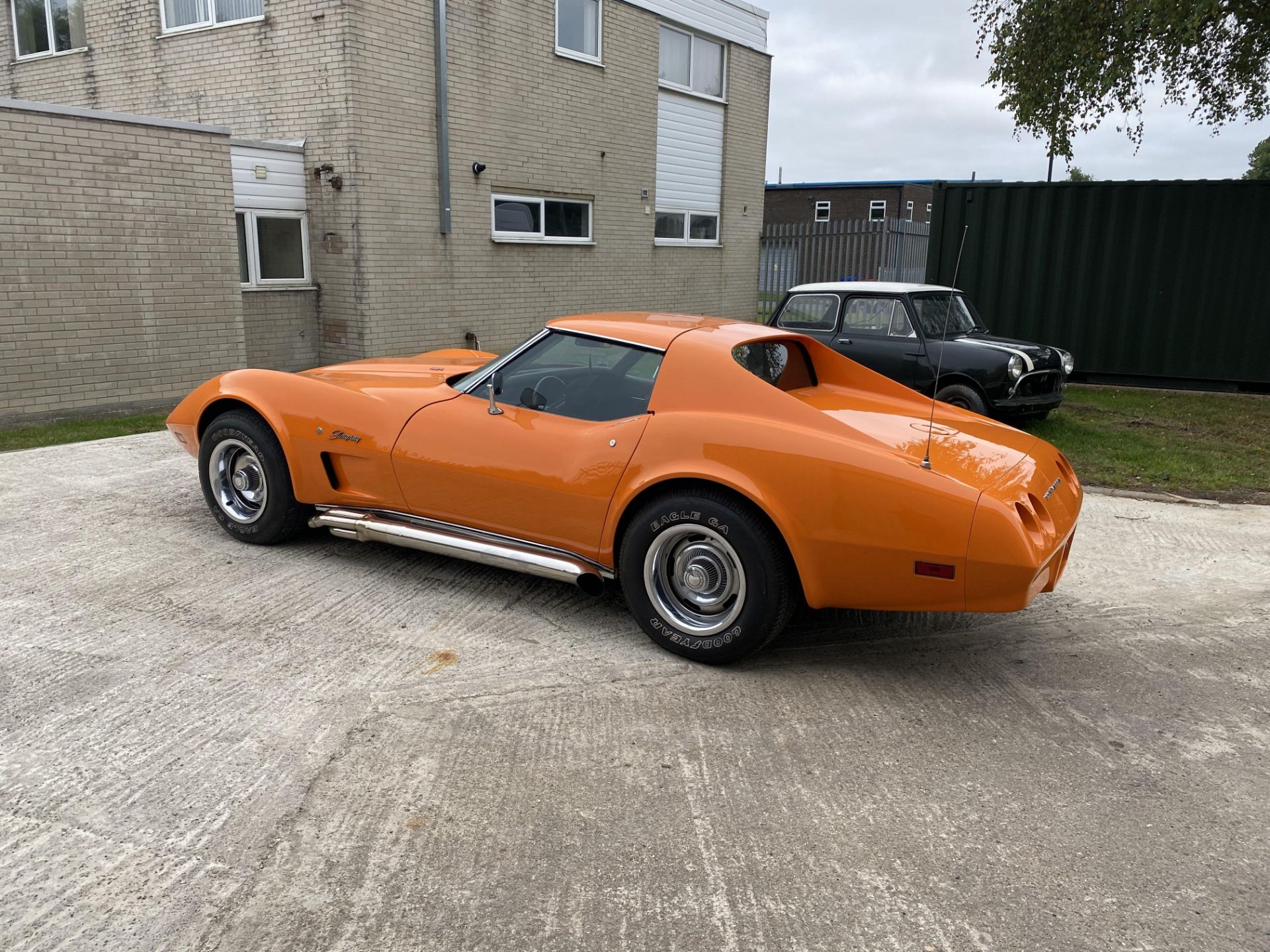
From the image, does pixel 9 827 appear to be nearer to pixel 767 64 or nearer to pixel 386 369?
pixel 386 369

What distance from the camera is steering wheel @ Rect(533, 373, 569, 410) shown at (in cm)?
448

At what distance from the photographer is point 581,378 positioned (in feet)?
14.9

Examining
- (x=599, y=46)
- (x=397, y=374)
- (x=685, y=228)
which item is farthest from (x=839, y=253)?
(x=397, y=374)

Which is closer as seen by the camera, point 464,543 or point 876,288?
point 464,543

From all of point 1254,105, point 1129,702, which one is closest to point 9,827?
point 1129,702

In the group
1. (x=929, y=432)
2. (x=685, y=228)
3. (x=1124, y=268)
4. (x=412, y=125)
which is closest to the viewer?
(x=929, y=432)

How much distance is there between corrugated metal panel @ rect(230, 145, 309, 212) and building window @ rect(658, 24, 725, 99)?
687 cm

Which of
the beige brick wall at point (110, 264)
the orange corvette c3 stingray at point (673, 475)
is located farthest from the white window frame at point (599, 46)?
the orange corvette c3 stingray at point (673, 475)

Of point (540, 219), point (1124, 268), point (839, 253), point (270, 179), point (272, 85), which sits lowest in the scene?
point (1124, 268)

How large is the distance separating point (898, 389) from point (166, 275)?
8134 millimetres

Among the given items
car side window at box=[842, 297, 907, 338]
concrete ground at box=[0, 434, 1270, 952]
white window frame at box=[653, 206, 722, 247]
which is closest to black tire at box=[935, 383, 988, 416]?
car side window at box=[842, 297, 907, 338]

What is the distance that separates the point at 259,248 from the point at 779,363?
29.3 feet

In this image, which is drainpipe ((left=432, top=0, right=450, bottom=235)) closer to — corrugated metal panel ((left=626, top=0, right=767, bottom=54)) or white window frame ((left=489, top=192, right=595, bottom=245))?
white window frame ((left=489, top=192, right=595, bottom=245))

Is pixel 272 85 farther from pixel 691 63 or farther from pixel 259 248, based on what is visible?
pixel 691 63
